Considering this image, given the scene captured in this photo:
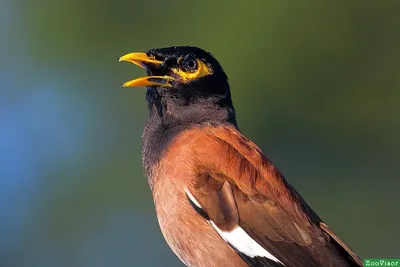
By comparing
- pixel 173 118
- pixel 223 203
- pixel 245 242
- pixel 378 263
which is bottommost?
pixel 378 263

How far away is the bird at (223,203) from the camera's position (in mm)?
2744

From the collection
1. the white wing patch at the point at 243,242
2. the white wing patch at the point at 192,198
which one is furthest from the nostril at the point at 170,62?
the white wing patch at the point at 243,242

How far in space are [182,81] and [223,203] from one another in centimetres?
56

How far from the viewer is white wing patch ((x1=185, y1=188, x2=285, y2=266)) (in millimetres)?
2727

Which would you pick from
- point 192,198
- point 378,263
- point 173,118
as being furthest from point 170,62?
point 378,263

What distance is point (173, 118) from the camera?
3.15m

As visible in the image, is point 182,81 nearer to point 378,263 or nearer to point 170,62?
point 170,62

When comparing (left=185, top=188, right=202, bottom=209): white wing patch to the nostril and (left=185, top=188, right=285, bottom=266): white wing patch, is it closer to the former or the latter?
(left=185, top=188, right=285, bottom=266): white wing patch

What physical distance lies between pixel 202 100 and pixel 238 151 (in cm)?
32

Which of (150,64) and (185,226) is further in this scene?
(150,64)

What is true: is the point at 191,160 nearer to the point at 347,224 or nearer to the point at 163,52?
the point at 163,52

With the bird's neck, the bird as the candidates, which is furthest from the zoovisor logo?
the bird's neck

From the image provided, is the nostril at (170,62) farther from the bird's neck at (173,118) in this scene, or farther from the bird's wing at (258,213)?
the bird's wing at (258,213)

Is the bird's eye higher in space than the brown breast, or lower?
higher
